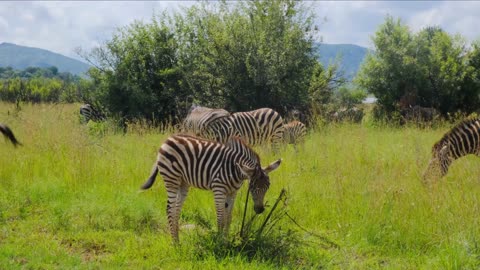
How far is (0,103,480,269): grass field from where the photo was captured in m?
5.64

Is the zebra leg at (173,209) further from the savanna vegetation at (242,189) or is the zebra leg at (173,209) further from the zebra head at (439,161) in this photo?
the zebra head at (439,161)

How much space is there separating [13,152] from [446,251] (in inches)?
330

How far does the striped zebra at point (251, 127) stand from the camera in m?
11.2

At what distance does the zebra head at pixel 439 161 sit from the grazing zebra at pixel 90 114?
13.0 meters

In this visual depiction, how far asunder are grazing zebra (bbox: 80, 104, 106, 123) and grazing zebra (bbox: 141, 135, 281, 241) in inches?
501

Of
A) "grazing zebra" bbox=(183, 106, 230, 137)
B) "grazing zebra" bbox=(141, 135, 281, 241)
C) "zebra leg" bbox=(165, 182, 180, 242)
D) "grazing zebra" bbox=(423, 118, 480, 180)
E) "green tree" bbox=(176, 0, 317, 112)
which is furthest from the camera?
"green tree" bbox=(176, 0, 317, 112)

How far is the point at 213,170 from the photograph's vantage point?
5.95 m

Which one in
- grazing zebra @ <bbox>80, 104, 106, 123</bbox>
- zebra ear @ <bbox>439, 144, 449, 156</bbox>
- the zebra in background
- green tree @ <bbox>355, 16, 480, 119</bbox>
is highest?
green tree @ <bbox>355, 16, 480, 119</bbox>

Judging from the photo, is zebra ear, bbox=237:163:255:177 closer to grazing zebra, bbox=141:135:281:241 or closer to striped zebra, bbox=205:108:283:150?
grazing zebra, bbox=141:135:281:241

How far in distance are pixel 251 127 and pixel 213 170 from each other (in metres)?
5.70

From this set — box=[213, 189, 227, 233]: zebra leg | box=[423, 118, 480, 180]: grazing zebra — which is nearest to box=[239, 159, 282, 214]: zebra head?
box=[213, 189, 227, 233]: zebra leg

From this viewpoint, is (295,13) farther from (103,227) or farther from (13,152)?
(103,227)

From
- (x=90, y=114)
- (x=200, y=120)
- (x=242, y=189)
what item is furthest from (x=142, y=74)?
(x=242, y=189)

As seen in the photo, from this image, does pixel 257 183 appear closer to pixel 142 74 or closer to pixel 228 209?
pixel 228 209
